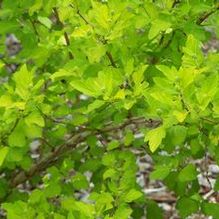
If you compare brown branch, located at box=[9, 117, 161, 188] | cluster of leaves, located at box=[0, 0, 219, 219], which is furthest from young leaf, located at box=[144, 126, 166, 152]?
brown branch, located at box=[9, 117, 161, 188]

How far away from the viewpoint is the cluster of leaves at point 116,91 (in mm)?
1930

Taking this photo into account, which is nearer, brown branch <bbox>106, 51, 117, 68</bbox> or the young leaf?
the young leaf

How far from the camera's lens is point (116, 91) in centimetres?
207

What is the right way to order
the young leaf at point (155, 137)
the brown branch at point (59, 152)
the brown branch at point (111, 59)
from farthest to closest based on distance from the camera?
the brown branch at point (59, 152) < the brown branch at point (111, 59) < the young leaf at point (155, 137)

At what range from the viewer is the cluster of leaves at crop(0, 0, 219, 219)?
1.93 m

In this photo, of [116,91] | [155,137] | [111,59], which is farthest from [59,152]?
[155,137]

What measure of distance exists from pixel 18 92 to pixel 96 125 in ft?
1.79

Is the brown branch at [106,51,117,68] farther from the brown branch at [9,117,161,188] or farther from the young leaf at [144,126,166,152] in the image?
the young leaf at [144,126,166,152]

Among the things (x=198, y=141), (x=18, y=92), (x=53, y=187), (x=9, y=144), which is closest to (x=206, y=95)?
(x=198, y=141)

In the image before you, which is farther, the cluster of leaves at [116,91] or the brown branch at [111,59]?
the brown branch at [111,59]

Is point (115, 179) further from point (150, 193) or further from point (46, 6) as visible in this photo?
point (150, 193)

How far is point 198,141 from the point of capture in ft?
7.47

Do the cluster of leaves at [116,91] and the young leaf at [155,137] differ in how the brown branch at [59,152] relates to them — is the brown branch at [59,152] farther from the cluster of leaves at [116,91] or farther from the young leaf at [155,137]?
the young leaf at [155,137]

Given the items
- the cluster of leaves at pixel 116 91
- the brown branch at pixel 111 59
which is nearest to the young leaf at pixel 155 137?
the cluster of leaves at pixel 116 91
